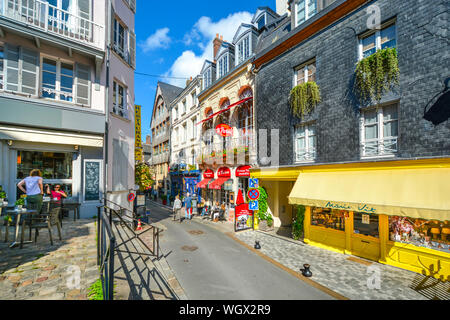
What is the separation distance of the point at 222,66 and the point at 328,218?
1416 centimetres

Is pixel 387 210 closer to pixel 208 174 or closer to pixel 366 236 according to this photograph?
pixel 366 236

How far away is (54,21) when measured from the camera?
1001cm

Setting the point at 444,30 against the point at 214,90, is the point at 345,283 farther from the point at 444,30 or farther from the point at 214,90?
the point at 214,90

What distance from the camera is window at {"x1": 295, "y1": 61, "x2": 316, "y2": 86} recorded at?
10.1 m

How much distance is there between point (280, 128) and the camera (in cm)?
1138

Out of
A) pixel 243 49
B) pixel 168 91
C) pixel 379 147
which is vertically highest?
pixel 168 91

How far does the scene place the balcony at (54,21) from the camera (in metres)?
8.86

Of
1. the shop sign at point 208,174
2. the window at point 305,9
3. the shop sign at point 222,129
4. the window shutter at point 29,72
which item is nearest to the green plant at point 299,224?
the shop sign at point 222,129

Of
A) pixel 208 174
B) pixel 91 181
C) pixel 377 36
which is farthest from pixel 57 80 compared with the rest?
pixel 377 36

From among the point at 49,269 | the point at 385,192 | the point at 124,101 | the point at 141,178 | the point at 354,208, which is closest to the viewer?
the point at 49,269

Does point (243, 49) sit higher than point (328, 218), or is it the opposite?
point (243, 49)

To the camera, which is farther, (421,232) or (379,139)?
(379,139)

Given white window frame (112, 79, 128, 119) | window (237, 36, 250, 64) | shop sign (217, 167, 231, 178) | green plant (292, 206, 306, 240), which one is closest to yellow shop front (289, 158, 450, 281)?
green plant (292, 206, 306, 240)

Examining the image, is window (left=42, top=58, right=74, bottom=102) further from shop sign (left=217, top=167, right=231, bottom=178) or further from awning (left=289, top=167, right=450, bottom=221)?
awning (left=289, top=167, right=450, bottom=221)
